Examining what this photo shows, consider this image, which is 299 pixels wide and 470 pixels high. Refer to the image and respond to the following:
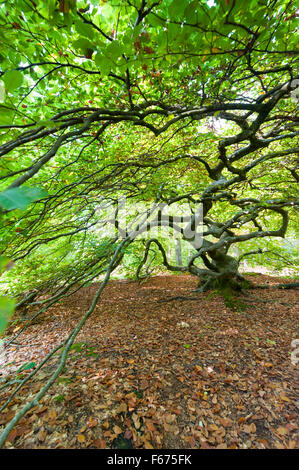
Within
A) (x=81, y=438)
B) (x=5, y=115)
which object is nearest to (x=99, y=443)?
(x=81, y=438)

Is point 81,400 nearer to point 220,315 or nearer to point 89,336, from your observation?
point 89,336

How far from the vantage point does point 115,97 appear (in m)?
2.44

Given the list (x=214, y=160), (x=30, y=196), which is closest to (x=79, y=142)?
(x=30, y=196)

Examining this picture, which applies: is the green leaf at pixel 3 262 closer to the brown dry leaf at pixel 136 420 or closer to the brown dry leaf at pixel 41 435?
the brown dry leaf at pixel 41 435

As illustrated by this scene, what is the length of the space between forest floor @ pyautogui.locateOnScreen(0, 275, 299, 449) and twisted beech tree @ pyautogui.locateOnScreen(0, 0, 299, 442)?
43.4 inches

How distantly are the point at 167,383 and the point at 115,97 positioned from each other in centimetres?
393

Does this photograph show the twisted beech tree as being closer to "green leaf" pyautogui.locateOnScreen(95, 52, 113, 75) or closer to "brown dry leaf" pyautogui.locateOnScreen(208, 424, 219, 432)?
"green leaf" pyautogui.locateOnScreen(95, 52, 113, 75)

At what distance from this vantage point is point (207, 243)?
558 centimetres

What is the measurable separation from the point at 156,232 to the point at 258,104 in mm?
5610

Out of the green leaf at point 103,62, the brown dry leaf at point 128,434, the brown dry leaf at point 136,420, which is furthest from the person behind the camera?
the brown dry leaf at point 136,420

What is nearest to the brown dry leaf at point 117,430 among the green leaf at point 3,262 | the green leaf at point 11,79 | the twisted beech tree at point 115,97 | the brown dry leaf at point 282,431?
the twisted beech tree at point 115,97

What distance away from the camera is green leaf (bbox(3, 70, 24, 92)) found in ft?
2.53

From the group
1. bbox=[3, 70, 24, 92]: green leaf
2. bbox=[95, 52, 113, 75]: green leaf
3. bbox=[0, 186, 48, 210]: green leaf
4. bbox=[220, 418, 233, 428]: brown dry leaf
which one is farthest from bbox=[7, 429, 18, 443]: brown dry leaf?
bbox=[95, 52, 113, 75]: green leaf

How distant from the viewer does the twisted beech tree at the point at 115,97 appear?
1.03 m
